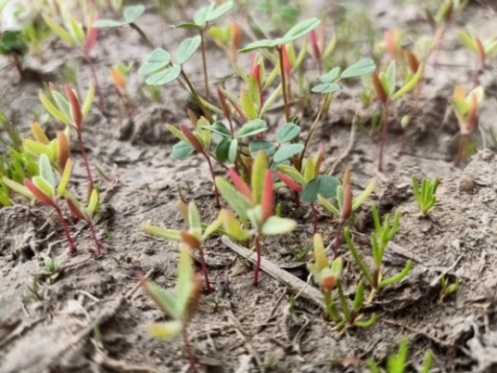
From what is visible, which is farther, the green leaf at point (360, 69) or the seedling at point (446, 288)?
Answer: the green leaf at point (360, 69)

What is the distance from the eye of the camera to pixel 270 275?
1.42 meters

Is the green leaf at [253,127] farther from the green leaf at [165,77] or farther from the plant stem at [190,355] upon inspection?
the plant stem at [190,355]

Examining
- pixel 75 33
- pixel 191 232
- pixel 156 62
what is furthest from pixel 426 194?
pixel 75 33

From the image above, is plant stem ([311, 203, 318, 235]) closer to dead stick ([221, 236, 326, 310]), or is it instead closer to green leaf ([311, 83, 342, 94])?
dead stick ([221, 236, 326, 310])

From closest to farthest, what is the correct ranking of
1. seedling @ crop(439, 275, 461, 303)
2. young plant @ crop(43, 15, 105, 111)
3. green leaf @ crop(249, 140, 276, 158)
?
seedling @ crop(439, 275, 461, 303), green leaf @ crop(249, 140, 276, 158), young plant @ crop(43, 15, 105, 111)

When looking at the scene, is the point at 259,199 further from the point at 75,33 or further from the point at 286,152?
the point at 75,33

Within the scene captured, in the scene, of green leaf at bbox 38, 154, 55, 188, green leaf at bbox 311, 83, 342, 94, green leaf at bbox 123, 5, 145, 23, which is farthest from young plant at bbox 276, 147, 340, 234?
green leaf at bbox 123, 5, 145, 23

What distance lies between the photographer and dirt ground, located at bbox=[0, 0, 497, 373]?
1207 millimetres

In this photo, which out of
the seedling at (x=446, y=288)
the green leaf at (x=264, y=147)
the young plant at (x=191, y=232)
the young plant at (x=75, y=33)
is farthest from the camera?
the young plant at (x=75, y=33)

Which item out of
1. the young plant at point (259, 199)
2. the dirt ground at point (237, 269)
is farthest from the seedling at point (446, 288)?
the young plant at point (259, 199)

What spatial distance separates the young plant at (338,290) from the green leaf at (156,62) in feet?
2.00

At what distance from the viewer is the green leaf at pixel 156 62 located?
151 cm

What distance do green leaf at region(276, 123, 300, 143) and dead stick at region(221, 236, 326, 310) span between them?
28 centimetres

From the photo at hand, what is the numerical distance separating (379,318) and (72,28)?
4.34 feet
